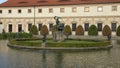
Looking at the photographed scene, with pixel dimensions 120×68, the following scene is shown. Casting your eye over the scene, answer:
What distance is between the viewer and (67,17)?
62.1 metres

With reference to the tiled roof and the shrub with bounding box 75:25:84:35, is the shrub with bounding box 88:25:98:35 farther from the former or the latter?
the tiled roof

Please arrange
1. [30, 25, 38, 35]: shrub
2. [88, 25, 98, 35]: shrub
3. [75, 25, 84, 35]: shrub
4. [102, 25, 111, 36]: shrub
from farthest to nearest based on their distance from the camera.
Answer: [30, 25, 38, 35]: shrub < [75, 25, 84, 35]: shrub < [88, 25, 98, 35]: shrub < [102, 25, 111, 36]: shrub

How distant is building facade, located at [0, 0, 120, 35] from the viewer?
5797 cm

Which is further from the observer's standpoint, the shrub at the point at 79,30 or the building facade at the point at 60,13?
the shrub at the point at 79,30

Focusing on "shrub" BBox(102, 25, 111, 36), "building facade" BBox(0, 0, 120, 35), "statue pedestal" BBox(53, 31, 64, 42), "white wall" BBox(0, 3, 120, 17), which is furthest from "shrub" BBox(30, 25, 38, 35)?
"statue pedestal" BBox(53, 31, 64, 42)

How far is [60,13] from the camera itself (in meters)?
62.6

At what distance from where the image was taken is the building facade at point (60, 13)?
58.0 meters

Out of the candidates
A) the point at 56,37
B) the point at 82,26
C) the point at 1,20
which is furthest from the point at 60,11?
the point at 56,37

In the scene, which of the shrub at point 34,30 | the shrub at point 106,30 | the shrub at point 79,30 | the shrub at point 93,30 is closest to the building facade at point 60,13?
the shrub at point 79,30

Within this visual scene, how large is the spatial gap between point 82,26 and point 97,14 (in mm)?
4347

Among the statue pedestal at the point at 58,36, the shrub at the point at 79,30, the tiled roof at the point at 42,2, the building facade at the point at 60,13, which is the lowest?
the shrub at the point at 79,30

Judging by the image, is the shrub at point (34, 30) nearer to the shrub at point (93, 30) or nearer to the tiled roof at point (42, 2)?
the tiled roof at point (42, 2)

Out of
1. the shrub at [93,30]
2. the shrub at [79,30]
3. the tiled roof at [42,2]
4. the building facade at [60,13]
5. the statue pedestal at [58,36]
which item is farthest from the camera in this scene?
the tiled roof at [42,2]

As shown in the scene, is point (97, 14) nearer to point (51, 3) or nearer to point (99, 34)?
point (99, 34)
